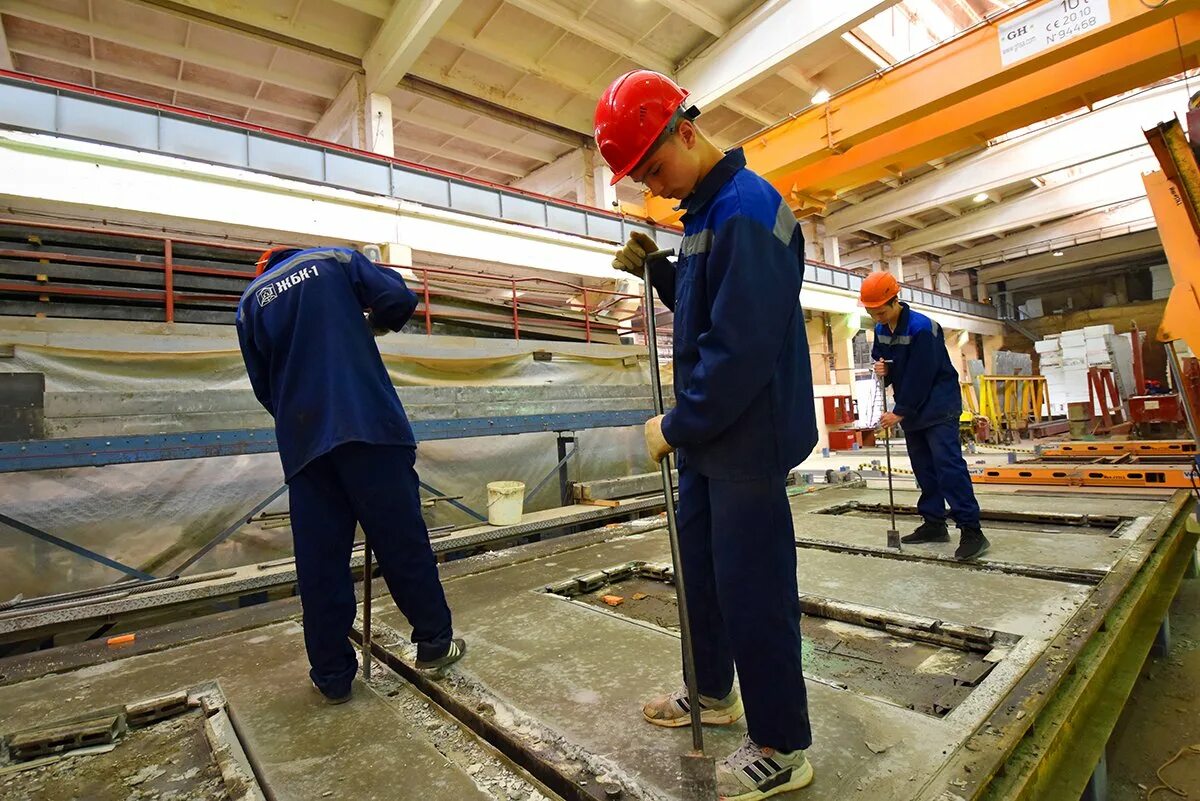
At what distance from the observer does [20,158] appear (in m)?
5.16

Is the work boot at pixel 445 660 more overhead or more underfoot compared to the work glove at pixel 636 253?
more underfoot

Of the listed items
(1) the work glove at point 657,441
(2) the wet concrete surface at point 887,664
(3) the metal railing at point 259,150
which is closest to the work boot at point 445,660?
(2) the wet concrete surface at point 887,664

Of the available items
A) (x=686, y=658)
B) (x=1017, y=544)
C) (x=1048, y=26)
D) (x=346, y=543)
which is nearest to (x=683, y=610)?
(x=686, y=658)

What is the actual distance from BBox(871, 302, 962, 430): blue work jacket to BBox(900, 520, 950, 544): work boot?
0.62 m

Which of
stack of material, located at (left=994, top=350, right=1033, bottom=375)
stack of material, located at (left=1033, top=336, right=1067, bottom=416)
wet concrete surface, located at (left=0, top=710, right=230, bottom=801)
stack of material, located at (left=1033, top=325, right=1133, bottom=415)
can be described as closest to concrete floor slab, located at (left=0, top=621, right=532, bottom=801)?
wet concrete surface, located at (left=0, top=710, right=230, bottom=801)

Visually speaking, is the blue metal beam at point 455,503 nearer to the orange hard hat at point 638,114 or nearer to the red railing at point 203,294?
the red railing at point 203,294

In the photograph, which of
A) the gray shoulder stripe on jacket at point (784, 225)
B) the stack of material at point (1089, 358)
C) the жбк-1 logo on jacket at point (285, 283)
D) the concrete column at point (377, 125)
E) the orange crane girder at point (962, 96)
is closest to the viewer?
the gray shoulder stripe on jacket at point (784, 225)

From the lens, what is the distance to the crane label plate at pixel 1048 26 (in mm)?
5574

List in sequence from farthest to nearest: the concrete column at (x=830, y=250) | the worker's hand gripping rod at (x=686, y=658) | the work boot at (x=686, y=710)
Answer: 1. the concrete column at (x=830, y=250)
2. the work boot at (x=686, y=710)
3. the worker's hand gripping rod at (x=686, y=658)

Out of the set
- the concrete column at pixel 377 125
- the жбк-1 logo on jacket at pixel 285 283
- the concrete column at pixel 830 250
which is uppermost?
the concrete column at pixel 377 125

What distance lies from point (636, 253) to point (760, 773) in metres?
1.33

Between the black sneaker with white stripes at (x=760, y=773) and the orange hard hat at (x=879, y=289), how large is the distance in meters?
2.71

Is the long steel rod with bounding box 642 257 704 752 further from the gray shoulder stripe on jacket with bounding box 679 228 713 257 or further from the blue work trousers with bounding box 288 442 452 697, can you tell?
the blue work trousers with bounding box 288 442 452 697

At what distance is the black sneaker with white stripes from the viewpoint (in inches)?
47.9
